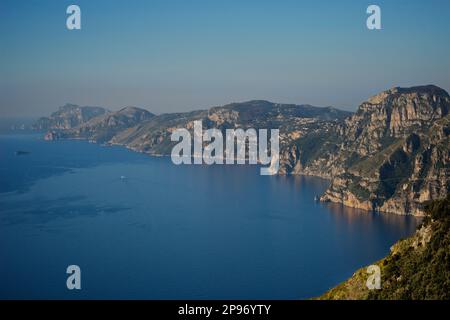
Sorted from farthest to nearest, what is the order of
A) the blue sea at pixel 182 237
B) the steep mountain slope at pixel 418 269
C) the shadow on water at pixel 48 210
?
the shadow on water at pixel 48 210 → the blue sea at pixel 182 237 → the steep mountain slope at pixel 418 269

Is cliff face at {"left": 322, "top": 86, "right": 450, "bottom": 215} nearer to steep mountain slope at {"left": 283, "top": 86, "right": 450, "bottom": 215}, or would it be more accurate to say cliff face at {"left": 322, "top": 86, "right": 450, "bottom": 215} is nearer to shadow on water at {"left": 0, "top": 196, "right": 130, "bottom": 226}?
steep mountain slope at {"left": 283, "top": 86, "right": 450, "bottom": 215}

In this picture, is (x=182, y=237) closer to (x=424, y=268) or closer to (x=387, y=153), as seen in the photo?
(x=424, y=268)

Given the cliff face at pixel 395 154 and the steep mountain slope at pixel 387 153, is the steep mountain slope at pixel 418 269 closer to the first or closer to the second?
the steep mountain slope at pixel 387 153

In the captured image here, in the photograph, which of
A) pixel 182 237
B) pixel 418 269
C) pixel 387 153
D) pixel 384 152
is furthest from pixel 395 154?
pixel 418 269

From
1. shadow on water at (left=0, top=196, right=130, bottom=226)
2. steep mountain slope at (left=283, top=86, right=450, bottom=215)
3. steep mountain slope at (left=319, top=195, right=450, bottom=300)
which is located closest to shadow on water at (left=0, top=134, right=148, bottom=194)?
shadow on water at (left=0, top=196, right=130, bottom=226)

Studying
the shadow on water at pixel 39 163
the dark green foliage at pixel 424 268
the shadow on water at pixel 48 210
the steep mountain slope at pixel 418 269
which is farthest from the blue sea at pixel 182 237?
the dark green foliage at pixel 424 268
